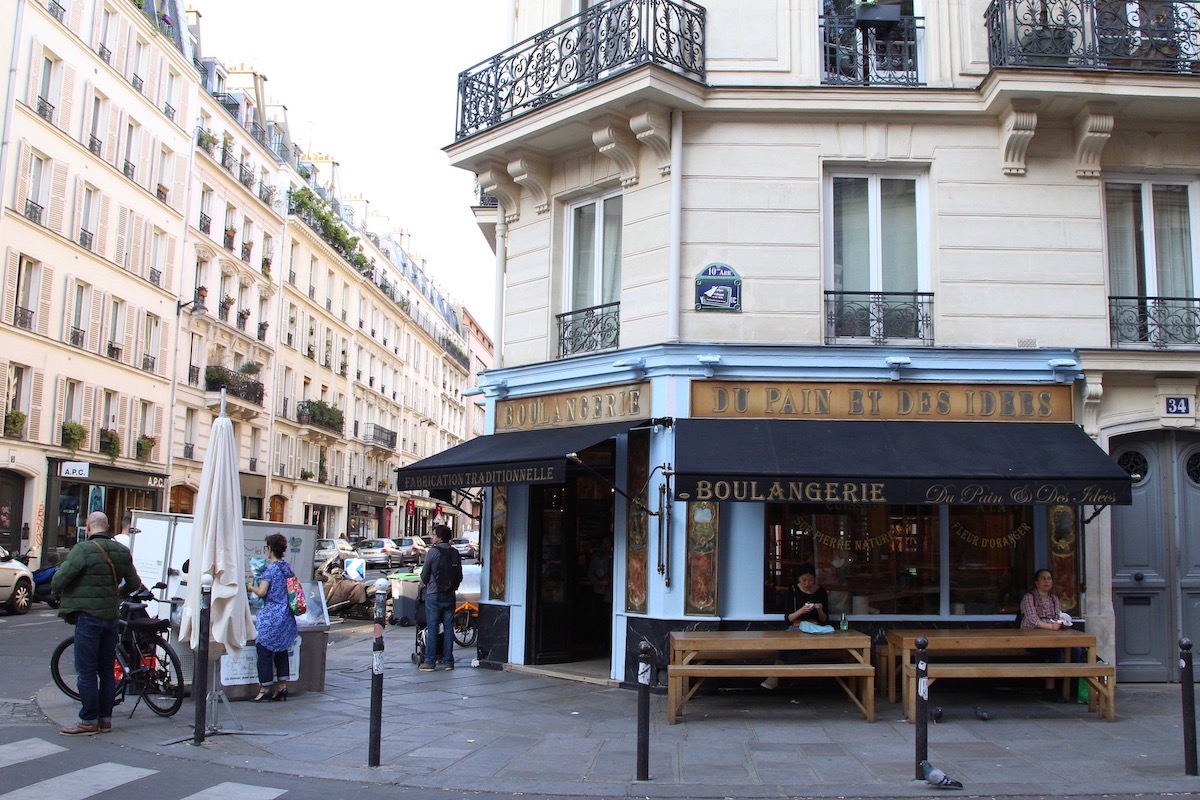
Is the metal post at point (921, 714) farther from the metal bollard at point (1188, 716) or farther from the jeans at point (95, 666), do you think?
the jeans at point (95, 666)

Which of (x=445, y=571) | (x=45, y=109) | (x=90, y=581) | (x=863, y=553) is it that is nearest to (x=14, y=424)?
(x=45, y=109)

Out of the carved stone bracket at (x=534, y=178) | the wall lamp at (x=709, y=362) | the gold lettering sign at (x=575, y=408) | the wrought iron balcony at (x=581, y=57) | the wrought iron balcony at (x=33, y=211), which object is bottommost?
the gold lettering sign at (x=575, y=408)

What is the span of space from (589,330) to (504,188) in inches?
96.2

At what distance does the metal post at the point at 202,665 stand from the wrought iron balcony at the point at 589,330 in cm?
546

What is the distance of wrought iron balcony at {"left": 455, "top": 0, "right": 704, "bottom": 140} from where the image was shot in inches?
463

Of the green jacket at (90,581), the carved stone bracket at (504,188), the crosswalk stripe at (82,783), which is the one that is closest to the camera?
the crosswalk stripe at (82,783)

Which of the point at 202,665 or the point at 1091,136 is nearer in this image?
the point at 202,665

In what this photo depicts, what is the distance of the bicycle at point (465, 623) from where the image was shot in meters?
15.8

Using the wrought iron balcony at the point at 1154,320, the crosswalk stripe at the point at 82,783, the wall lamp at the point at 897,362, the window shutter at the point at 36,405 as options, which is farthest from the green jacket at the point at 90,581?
the window shutter at the point at 36,405

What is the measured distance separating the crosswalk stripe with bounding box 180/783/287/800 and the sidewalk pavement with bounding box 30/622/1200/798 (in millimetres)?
544

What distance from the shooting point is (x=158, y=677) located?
32.3 ft

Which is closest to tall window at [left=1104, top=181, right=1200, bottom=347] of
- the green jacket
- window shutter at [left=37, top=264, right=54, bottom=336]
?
the green jacket

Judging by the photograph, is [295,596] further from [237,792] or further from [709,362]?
[709,362]

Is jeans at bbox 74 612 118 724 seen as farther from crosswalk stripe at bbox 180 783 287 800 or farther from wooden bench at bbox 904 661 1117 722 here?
wooden bench at bbox 904 661 1117 722
